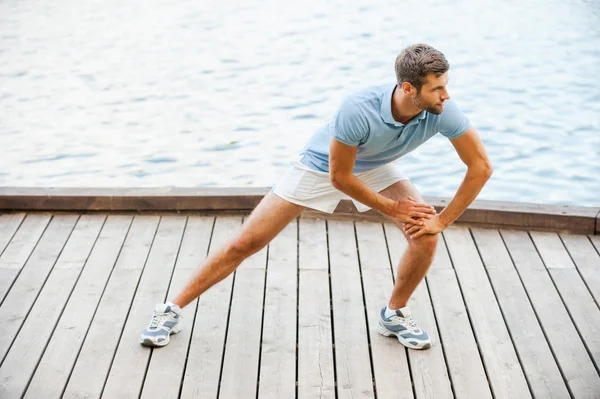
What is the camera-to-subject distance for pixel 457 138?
9.90 ft

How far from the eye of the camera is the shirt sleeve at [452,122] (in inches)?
117

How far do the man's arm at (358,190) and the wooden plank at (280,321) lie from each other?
65 cm

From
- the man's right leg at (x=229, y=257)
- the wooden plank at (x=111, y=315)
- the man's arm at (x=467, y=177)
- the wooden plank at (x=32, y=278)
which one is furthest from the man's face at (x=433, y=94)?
the wooden plank at (x=32, y=278)

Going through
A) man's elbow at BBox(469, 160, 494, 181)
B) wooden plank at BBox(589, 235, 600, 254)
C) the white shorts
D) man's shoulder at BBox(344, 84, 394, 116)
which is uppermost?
man's shoulder at BBox(344, 84, 394, 116)

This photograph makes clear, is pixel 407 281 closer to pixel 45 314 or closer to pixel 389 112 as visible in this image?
pixel 389 112

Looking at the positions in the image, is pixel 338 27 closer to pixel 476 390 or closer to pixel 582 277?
pixel 582 277

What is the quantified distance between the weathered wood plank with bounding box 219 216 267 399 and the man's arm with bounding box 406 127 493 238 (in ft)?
2.46

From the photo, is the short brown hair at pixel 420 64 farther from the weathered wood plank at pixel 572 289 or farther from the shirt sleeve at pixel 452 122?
the weathered wood plank at pixel 572 289

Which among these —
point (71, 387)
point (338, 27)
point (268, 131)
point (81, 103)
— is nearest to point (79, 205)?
point (71, 387)

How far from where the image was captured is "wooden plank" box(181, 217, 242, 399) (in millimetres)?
3061

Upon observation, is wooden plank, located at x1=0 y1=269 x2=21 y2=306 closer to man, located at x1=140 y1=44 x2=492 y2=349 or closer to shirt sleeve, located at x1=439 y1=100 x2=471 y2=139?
man, located at x1=140 y1=44 x2=492 y2=349

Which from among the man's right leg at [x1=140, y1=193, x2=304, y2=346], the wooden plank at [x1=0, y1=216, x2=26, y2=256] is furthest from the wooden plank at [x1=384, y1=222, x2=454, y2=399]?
the wooden plank at [x1=0, y1=216, x2=26, y2=256]

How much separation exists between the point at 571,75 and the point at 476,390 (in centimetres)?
624

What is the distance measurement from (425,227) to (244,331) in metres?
0.84
